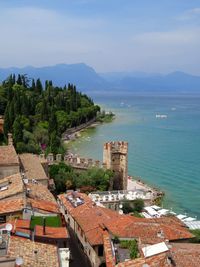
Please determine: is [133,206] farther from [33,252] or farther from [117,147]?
[33,252]

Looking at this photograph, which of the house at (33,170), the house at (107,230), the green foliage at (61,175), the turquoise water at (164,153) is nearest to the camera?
the house at (107,230)

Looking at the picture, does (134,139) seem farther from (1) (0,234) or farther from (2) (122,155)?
(1) (0,234)

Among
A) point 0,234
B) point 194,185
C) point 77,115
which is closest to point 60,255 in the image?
point 0,234

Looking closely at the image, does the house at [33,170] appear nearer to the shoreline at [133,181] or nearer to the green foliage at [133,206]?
the green foliage at [133,206]

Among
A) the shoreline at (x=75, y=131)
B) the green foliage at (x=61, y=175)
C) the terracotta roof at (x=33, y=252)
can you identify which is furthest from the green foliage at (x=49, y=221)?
the shoreline at (x=75, y=131)

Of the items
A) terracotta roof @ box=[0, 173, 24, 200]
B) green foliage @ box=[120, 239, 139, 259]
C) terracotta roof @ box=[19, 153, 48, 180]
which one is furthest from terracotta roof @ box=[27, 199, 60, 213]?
terracotta roof @ box=[19, 153, 48, 180]

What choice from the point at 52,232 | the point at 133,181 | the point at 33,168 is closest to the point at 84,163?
the point at 133,181
